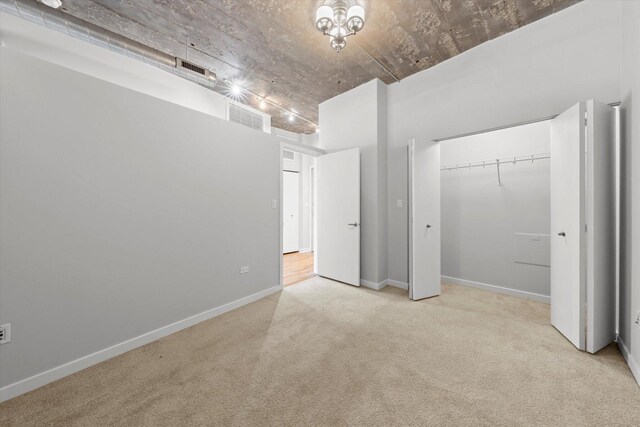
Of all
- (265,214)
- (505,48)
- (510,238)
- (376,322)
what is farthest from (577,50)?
(265,214)

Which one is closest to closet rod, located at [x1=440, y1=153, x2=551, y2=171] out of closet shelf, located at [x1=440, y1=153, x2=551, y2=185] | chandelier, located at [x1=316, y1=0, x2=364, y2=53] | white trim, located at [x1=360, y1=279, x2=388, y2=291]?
closet shelf, located at [x1=440, y1=153, x2=551, y2=185]

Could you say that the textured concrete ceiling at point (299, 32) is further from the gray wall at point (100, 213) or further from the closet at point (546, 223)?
the closet at point (546, 223)

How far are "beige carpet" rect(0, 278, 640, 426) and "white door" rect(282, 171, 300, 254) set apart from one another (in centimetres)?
380

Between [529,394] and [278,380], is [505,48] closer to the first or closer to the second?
[529,394]

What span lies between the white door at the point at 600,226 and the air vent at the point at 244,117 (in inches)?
168

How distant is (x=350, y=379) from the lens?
5.67 feet

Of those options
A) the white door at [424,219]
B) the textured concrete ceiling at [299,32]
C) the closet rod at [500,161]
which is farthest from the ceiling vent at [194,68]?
the closet rod at [500,161]

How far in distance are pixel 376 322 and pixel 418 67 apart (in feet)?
11.0

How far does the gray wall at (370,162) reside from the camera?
12.0ft

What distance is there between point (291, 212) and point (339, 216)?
9.17 ft

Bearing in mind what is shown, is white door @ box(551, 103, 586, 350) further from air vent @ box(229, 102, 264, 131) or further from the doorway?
the doorway

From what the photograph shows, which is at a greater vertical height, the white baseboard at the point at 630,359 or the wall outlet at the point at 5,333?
the wall outlet at the point at 5,333

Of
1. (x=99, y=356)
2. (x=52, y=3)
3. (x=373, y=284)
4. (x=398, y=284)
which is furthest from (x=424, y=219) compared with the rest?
(x=52, y=3)

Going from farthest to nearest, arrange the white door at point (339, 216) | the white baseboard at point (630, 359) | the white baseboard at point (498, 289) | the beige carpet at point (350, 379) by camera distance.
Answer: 1. the white door at point (339, 216)
2. the white baseboard at point (498, 289)
3. the white baseboard at point (630, 359)
4. the beige carpet at point (350, 379)
